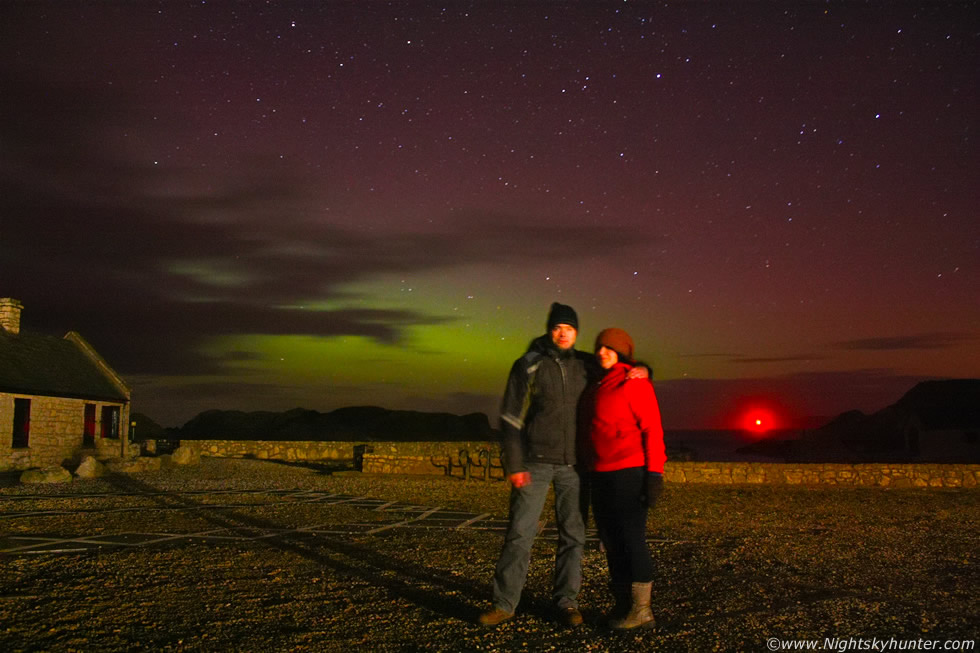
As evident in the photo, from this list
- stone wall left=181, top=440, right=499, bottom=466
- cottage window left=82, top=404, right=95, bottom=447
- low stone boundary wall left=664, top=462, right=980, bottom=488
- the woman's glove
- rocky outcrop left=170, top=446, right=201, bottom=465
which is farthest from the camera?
stone wall left=181, top=440, right=499, bottom=466

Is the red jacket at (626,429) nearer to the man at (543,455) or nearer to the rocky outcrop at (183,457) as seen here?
the man at (543,455)

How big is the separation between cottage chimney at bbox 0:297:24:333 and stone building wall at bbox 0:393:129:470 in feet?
12.2

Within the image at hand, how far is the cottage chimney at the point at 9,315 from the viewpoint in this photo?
2569cm

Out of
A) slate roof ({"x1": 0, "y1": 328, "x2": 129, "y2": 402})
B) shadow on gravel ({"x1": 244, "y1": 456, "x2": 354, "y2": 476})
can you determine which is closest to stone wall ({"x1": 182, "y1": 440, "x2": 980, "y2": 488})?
shadow on gravel ({"x1": 244, "y1": 456, "x2": 354, "y2": 476})

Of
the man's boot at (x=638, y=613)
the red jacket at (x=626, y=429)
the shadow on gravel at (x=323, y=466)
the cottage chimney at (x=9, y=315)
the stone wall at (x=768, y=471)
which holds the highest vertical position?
the cottage chimney at (x=9, y=315)

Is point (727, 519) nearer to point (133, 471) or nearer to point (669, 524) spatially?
point (669, 524)

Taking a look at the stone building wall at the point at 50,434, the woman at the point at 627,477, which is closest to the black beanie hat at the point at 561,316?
the woman at the point at 627,477

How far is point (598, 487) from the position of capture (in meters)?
4.73

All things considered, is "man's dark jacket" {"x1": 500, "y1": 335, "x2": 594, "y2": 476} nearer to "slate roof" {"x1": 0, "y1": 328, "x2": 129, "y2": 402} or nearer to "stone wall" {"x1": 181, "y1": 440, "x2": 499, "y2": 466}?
"slate roof" {"x1": 0, "y1": 328, "x2": 129, "y2": 402}

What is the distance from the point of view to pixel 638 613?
4500mm

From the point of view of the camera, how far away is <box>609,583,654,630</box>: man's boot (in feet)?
14.6

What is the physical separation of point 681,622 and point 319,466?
2120cm

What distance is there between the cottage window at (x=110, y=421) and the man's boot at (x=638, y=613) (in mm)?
26811

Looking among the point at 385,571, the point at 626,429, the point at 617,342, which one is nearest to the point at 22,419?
the point at 385,571
